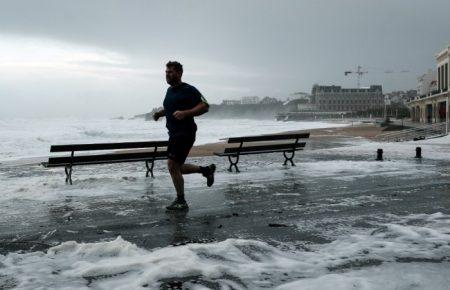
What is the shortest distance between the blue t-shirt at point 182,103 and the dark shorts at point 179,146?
0.24 ft

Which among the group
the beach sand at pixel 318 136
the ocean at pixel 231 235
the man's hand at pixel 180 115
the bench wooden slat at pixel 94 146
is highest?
the man's hand at pixel 180 115

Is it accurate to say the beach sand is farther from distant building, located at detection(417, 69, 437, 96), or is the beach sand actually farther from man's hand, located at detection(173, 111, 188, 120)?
distant building, located at detection(417, 69, 437, 96)

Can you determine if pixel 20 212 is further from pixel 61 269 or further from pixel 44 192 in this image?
pixel 61 269

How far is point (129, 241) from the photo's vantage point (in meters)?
5.16

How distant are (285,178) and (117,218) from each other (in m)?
4.77

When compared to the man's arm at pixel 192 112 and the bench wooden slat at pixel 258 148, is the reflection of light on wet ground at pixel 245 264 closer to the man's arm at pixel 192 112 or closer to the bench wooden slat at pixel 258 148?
the man's arm at pixel 192 112

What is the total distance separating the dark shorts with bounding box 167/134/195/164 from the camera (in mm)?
6789

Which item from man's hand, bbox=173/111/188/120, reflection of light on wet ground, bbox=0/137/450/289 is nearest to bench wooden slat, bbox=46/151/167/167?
reflection of light on wet ground, bbox=0/137/450/289

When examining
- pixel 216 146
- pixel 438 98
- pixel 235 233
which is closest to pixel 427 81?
pixel 438 98

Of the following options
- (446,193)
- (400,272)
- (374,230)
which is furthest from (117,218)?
(446,193)

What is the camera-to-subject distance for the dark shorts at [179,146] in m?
6.79

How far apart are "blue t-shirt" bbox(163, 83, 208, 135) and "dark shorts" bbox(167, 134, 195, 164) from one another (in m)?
0.07

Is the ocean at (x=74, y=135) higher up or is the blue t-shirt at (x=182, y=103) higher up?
the blue t-shirt at (x=182, y=103)

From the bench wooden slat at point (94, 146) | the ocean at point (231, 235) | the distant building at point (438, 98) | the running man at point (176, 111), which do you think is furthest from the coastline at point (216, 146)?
the distant building at point (438, 98)
